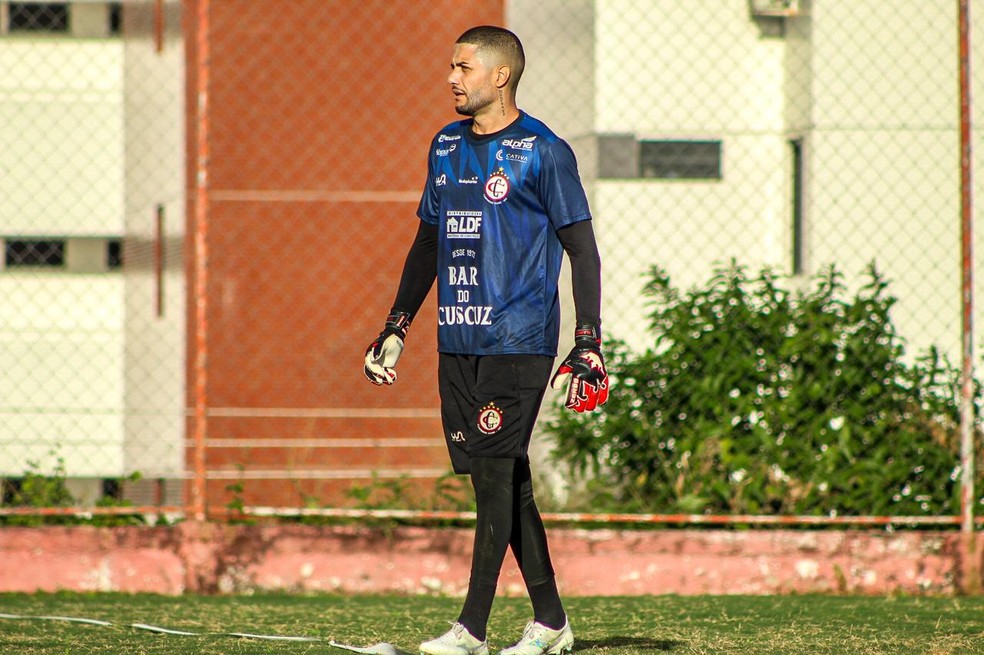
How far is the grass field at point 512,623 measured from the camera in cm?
509

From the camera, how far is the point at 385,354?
15.7 ft

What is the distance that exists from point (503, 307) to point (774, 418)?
3097mm

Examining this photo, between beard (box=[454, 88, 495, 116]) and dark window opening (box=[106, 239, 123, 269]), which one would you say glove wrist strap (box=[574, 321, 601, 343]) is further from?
dark window opening (box=[106, 239, 123, 269])

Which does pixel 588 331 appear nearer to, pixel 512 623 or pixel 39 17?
pixel 512 623

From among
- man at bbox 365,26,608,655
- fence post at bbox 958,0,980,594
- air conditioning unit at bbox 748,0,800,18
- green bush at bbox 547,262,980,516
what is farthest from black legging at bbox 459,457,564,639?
air conditioning unit at bbox 748,0,800,18

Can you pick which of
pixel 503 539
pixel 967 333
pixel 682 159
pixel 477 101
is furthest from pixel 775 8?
pixel 503 539

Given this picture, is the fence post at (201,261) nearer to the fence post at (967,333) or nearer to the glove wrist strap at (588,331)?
the glove wrist strap at (588,331)

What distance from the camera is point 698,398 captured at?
24.3 ft

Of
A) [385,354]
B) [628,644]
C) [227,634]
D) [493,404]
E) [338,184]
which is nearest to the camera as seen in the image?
[493,404]

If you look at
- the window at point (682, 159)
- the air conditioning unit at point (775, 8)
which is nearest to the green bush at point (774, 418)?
the window at point (682, 159)

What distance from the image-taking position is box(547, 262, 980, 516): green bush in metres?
7.29

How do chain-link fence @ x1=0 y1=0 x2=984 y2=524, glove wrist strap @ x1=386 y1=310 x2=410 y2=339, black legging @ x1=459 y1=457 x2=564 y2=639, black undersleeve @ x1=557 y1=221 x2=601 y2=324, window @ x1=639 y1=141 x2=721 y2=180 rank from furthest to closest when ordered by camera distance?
window @ x1=639 y1=141 x2=721 y2=180, chain-link fence @ x1=0 y1=0 x2=984 y2=524, glove wrist strap @ x1=386 y1=310 x2=410 y2=339, black undersleeve @ x1=557 y1=221 x2=601 y2=324, black legging @ x1=459 y1=457 x2=564 y2=639

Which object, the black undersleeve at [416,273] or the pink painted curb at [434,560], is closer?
the black undersleeve at [416,273]

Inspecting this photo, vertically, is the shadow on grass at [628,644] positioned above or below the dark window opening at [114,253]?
below
